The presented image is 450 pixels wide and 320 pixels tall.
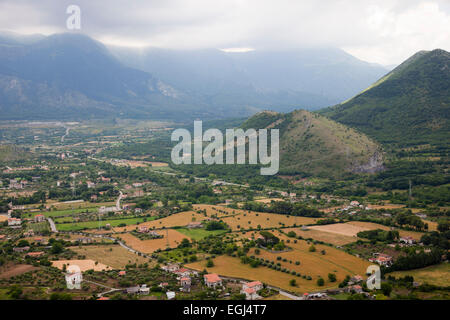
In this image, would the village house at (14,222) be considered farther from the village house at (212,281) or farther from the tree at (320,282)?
the tree at (320,282)

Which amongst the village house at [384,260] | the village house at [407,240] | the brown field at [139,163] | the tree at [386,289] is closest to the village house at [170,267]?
the tree at [386,289]

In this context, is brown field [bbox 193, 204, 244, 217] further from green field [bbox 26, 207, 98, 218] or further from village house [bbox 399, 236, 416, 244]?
village house [bbox 399, 236, 416, 244]

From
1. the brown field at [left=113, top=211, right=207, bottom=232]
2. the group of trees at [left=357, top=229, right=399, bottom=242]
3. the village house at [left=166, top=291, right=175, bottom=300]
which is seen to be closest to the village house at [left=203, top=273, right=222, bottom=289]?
the village house at [left=166, top=291, right=175, bottom=300]

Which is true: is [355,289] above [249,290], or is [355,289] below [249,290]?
below

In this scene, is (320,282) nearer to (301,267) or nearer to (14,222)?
(301,267)

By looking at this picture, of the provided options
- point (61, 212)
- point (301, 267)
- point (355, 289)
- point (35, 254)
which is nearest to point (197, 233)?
point (301, 267)

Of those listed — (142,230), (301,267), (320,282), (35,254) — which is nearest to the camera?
(320,282)
